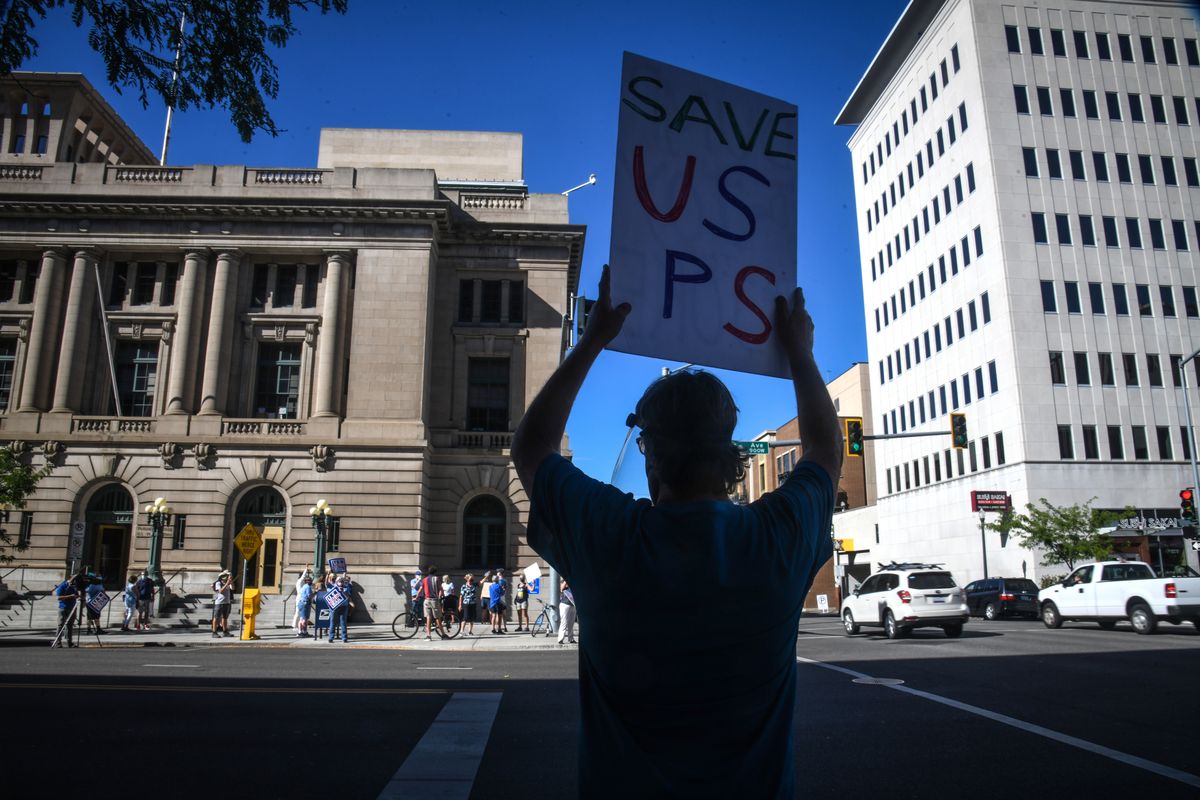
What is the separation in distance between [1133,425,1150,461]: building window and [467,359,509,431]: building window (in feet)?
112

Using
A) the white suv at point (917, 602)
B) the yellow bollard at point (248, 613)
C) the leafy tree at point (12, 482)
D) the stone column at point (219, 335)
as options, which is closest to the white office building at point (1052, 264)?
the white suv at point (917, 602)

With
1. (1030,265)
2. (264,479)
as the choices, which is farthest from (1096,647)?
(1030,265)

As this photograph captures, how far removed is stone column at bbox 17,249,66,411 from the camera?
1371 inches

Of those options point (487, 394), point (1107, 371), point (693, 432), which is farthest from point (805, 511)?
point (1107, 371)

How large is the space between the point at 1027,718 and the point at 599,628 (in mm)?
8683

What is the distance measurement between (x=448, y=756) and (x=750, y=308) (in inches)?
225

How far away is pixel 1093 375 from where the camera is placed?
44.6 metres

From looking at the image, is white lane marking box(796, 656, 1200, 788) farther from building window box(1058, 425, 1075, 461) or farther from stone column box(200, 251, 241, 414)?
building window box(1058, 425, 1075, 461)

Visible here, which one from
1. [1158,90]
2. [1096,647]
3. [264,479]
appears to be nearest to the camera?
[1096,647]

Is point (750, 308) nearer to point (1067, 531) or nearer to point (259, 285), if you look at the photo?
point (259, 285)

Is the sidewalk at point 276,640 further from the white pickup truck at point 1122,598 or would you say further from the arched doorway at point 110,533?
the white pickup truck at point 1122,598

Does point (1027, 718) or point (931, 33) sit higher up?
point (931, 33)

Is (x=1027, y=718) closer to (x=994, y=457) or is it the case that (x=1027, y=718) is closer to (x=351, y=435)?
(x=351, y=435)

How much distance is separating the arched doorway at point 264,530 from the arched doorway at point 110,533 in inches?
182
